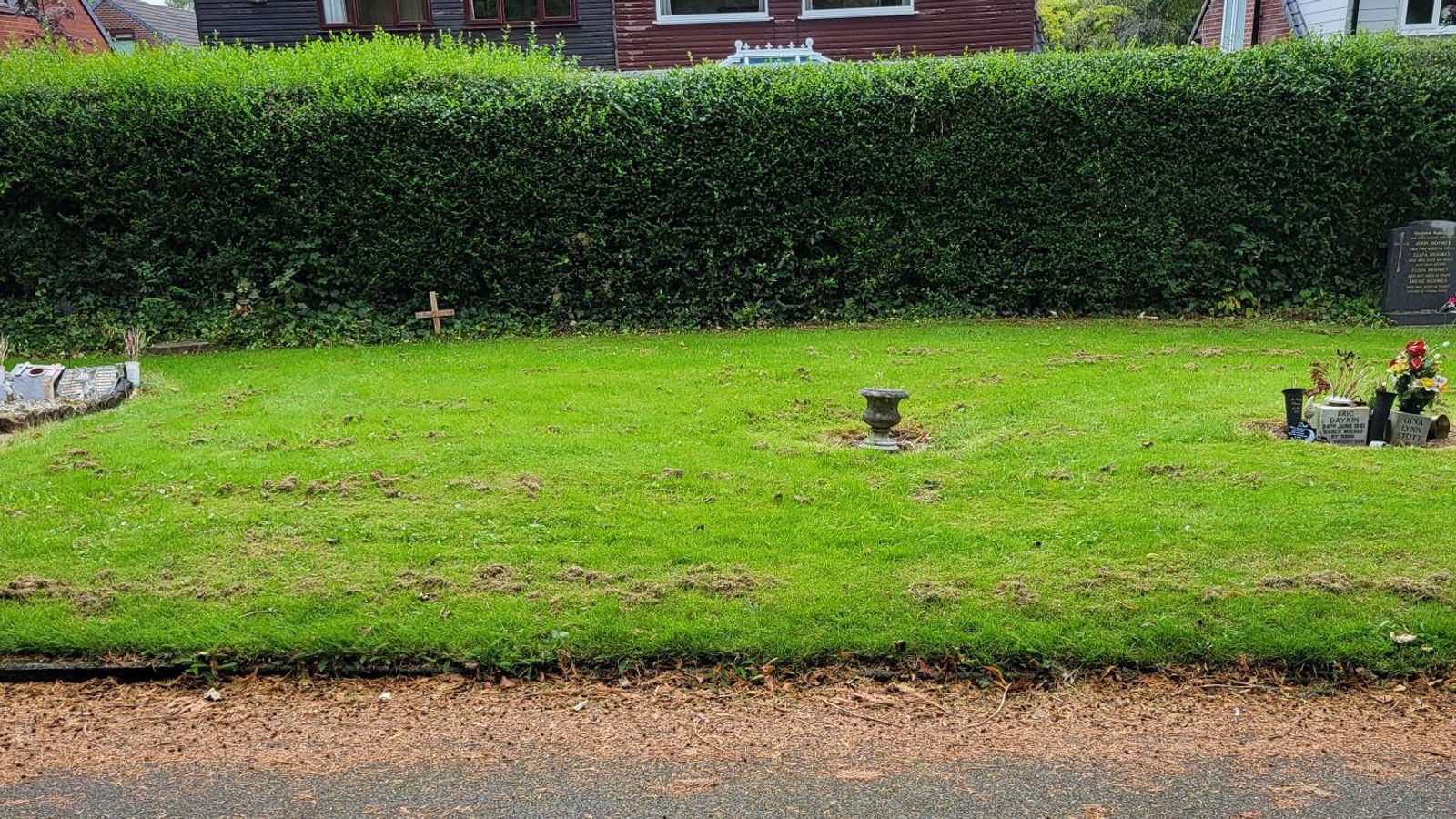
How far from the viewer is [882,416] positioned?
7246 mm

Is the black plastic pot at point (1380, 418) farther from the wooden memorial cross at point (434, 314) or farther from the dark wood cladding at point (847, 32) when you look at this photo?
the dark wood cladding at point (847, 32)

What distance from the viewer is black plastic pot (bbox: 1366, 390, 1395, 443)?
22.9 feet

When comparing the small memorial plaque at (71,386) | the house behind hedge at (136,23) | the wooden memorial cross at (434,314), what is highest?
the house behind hedge at (136,23)

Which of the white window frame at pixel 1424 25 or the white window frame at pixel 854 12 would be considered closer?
the white window frame at pixel 1424 25

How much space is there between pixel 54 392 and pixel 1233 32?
2434 centimetres

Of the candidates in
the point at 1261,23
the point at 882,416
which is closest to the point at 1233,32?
the point at 1261,23

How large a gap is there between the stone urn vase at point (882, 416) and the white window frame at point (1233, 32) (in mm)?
20085

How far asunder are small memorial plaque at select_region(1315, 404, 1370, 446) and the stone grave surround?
31.3ft

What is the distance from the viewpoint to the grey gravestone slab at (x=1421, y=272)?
40.5ft

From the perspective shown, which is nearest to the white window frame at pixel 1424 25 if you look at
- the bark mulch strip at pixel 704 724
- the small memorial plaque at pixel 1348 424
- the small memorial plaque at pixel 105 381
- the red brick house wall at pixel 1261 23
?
the red brick house wall at pixel 1261 23

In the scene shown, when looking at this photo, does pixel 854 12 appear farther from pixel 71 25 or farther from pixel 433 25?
pixel 71 25

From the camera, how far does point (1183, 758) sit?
12.2 feet

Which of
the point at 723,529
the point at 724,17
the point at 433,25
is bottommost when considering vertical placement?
the point at 723,529

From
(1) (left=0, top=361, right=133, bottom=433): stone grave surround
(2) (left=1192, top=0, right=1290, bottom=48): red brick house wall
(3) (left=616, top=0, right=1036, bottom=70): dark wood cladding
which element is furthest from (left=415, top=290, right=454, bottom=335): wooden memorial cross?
(2) (left=1192, top=0, right=1290, bottom=48): red brick house wall
